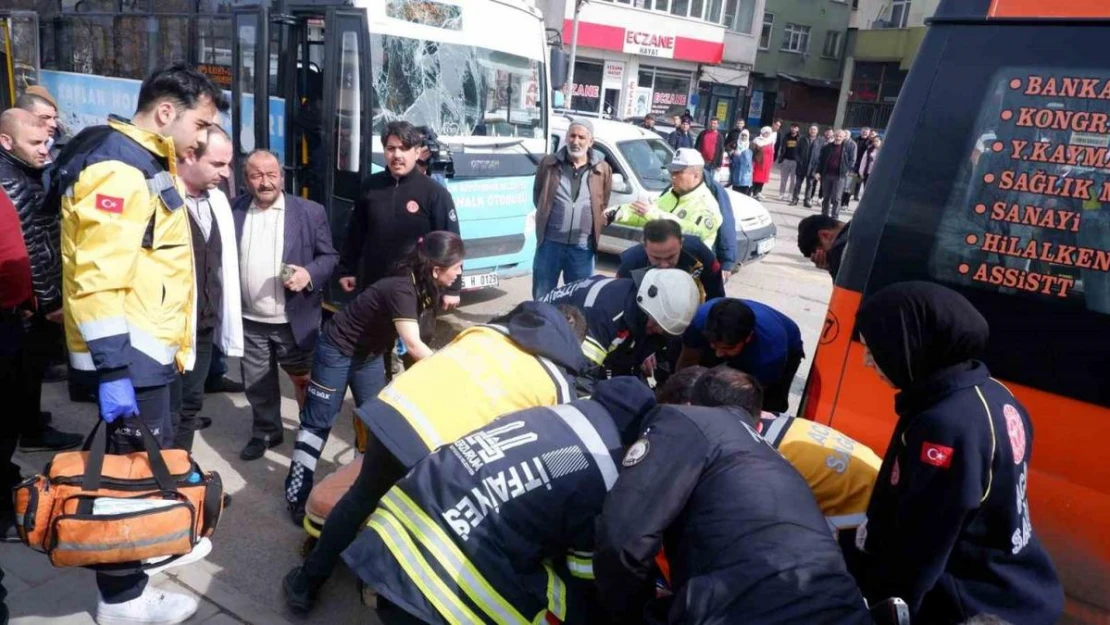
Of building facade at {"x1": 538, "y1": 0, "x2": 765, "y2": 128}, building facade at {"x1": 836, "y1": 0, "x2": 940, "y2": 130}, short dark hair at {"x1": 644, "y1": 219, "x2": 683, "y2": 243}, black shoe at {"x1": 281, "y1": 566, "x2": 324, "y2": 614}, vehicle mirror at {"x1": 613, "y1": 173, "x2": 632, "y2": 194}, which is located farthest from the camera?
building facade at {"x1": 836, "y1": 0, "x2": 940, "y2": 130}

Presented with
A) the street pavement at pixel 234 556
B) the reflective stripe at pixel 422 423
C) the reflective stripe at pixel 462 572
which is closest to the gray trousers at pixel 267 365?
the street pavement at pixel 234 556

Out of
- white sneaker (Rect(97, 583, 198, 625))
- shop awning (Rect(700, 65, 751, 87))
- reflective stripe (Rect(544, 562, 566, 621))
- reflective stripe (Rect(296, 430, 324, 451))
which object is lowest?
white sneaker (Rect(97, 583, 198, 625))

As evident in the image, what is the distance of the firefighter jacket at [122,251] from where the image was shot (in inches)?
90.4

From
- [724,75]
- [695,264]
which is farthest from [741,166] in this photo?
[724,75]

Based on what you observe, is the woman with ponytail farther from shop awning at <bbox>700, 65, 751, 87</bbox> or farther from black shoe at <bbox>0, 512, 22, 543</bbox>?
shop awning at <bbox>700, 65, 751, 87</bbox>

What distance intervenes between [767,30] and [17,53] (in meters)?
29.3

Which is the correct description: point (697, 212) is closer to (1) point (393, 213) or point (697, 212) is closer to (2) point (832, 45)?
(1) point (393, 213)

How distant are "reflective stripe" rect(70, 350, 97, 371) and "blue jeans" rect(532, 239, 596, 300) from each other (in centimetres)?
362

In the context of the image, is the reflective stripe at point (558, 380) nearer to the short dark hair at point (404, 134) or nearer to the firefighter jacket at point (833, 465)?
the firefighter jacket at point (833, 465)

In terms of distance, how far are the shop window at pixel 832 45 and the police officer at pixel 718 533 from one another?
37422 mm

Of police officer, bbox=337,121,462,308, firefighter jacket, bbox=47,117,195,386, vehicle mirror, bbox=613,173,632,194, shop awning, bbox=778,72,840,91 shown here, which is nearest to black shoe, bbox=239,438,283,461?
police officer, bbox=337,121,462,308

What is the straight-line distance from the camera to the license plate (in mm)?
6585

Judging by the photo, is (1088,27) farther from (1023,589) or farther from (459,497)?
(459,497)

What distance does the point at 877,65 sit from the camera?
33656 mm
